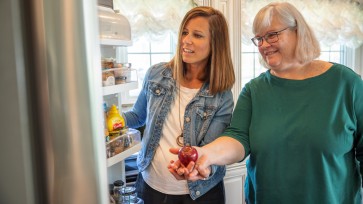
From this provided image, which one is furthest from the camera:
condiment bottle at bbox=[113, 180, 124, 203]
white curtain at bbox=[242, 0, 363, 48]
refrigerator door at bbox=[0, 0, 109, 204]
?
white curtain at bbox=[242, 0, 363, 48]

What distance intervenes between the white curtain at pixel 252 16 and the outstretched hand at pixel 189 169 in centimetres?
115

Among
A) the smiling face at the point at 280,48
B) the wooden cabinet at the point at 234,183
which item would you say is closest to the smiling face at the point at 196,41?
the smiling face at the point at 280,48

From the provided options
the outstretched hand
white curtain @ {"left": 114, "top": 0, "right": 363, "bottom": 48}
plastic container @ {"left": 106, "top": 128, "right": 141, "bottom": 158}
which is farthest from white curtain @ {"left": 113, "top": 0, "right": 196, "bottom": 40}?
the outstretched hand

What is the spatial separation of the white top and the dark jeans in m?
0.02

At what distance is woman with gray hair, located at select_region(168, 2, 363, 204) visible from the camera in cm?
98

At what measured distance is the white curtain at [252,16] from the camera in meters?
1.86

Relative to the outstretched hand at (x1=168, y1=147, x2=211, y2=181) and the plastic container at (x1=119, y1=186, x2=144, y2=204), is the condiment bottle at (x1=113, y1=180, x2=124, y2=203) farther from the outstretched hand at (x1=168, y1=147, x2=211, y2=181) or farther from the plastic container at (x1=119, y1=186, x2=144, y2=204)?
the outstretched hand at (x1=168, y1=147, x2=211, y2=181)

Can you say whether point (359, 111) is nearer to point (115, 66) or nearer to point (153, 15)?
point (115, 66)

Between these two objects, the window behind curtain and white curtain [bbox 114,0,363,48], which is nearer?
white curtain [bbox 114,0,363,48]

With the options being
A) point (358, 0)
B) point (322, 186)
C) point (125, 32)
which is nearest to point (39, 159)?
point (125, 32)

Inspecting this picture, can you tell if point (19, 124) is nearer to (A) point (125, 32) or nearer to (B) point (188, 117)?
(A) point (125, 32)

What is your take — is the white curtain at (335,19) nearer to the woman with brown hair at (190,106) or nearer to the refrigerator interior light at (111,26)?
the woman with brown hair at (190,106)

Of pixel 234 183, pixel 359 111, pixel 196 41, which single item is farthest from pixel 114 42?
pixel 234 183

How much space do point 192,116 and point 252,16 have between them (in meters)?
1.33
